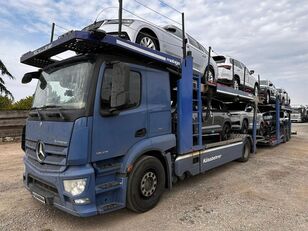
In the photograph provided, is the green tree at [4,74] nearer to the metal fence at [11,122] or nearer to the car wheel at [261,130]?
the metal fence at [11,122]

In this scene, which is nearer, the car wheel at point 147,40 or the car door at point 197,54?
the car wheel at point 147,40

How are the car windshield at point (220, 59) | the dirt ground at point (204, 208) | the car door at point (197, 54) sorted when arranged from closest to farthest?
the dirt ground at point (204, 208)
the car door at point (197, 54)
the car windshield at point (220, 59)

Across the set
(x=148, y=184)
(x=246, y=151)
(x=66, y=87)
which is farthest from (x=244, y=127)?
(x=66, y=87)

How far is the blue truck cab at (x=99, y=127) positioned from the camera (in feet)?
12.5

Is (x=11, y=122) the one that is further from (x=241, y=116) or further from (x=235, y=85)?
(x=241, y=116)

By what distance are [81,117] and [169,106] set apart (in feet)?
6.40

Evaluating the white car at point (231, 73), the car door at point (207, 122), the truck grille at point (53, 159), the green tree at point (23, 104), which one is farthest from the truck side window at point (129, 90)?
the green tree at point (23, 104)

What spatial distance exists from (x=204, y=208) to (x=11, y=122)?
11610mm

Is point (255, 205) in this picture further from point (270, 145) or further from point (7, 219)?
point (270, 145)

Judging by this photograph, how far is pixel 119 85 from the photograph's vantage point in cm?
401

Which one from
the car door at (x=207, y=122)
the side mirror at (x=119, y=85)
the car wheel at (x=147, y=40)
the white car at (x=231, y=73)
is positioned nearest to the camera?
the side mirror at (x=119, y=85)

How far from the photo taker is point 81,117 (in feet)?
12.5

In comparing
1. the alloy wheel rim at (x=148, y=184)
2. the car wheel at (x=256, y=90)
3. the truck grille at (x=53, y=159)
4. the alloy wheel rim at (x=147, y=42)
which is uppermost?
the alloy wheel rim at (x=147, y=42)

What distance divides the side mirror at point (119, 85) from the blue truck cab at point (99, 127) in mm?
14
